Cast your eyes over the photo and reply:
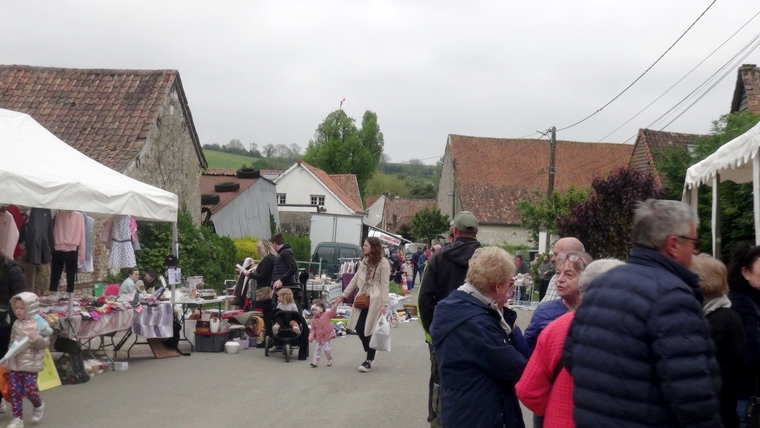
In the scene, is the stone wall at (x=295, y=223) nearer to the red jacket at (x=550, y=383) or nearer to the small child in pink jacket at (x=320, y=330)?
the small child in pink jacket at (x=320, y=330)

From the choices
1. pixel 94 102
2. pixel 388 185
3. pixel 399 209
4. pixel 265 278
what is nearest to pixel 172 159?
pixel 94 102

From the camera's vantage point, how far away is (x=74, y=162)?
1164 centimetres

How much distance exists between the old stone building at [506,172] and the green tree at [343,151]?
12.0 meters

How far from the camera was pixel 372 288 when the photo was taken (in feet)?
36.6

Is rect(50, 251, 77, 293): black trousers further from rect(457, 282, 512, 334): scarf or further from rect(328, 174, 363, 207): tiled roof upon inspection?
rect(328, 174, 363, 207): tiled roof

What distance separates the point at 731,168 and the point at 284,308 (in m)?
7.21

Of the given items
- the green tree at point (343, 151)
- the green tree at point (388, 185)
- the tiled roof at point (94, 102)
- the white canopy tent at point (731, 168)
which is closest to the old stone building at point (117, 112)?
the tiled roof at point (94, 102)

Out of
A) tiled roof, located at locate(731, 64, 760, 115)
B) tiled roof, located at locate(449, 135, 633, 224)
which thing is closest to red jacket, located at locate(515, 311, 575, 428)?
tiled roof, located at locate(731, 64, 760, 115)

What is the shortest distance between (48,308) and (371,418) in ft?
16.4

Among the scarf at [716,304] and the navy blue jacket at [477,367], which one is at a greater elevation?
the scarf at [716,304]

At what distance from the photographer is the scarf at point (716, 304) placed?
4340 millimetres

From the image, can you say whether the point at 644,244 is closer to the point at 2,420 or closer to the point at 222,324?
the point at 2,420

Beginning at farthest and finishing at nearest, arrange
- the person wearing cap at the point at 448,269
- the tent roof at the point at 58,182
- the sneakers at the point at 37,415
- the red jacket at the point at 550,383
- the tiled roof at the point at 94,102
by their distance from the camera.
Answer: the tiled roof at the point at 94,102
the tent roof at the point at 58,182
the sneakers at the point at 37,415
the person wearing cap at the point at 448,269
the red jacket at the point at 550,383

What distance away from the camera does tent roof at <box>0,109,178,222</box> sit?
970cm
